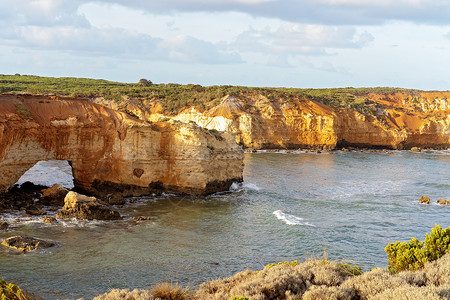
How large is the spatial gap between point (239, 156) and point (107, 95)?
4355cm

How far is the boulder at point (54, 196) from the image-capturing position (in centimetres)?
2683

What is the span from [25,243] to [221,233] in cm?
925

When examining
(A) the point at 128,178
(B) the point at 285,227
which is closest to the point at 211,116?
(A) the point at 128,178

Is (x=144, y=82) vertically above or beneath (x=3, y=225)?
above

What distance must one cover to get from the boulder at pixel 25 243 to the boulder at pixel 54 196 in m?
7.68

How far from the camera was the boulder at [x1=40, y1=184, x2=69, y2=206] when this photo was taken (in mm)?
26828

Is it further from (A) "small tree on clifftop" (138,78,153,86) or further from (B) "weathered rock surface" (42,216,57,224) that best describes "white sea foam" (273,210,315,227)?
(A) "small tree on clifftop" (138,78,153,86)

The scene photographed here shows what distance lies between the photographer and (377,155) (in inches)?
2662

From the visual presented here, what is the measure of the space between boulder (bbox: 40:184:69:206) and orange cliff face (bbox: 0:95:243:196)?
6.16 ft

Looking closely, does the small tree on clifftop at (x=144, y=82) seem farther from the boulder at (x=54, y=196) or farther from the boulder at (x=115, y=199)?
the boulder at (x=54, y=196)

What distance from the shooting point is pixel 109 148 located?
29641 mm

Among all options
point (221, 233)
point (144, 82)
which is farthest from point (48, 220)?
point (144, 82)

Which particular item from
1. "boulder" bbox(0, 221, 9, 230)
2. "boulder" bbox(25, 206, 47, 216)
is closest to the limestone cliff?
"boulder" bbox(25, 206, 47, 216)

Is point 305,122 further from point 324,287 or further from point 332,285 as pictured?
point 324,287
